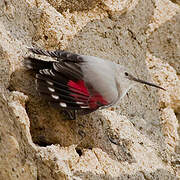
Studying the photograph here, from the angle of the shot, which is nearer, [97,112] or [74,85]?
[74,85]

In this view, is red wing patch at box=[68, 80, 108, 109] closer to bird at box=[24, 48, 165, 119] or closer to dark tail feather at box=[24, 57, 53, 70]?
bird at box=[24, 48, 165, 119]

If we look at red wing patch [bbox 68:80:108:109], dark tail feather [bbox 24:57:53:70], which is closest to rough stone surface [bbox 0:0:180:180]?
dark tail feather [bbox 24:57:53:70]

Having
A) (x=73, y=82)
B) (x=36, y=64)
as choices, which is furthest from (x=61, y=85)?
(x=36, y=64)

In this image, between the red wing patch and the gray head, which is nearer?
the red wing patch

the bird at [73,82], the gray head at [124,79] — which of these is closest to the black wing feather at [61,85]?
the bird at [73,82]

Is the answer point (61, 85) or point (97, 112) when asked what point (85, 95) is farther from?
point (97, 112)

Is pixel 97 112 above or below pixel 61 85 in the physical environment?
below
